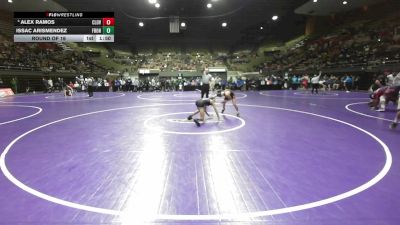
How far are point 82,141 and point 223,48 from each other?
137 feet

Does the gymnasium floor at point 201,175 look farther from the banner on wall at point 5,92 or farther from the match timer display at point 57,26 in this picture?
the banner on wall at point 5,92

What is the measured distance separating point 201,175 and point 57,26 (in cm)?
1145

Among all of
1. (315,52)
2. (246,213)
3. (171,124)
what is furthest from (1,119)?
(315,52)

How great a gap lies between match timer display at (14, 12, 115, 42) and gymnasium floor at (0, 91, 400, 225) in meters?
6.52

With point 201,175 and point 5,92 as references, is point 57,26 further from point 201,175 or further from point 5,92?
point 5,92

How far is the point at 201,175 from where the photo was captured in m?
4.04

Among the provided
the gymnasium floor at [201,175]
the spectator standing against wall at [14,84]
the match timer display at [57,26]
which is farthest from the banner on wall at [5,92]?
the gymnasium floor at [201,175]

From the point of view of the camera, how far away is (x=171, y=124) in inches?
311

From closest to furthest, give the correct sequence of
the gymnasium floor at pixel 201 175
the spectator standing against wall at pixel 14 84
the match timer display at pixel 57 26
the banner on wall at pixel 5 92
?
the gymnasium floor at pixel 201 175, the match timer display at pixel 57 26, the banner on wall at pixel 5 92, the spectator standing against wall at pixel 14 84

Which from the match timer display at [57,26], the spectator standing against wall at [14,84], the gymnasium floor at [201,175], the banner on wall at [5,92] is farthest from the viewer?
the spectator standing against wall at [14,84]

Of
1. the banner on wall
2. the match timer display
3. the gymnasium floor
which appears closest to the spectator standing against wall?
the banner on wall

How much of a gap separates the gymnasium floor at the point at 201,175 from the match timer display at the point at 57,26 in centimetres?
652

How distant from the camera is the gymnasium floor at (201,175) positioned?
2928 mm

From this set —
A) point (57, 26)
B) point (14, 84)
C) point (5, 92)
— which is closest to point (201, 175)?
point (57, 26)
